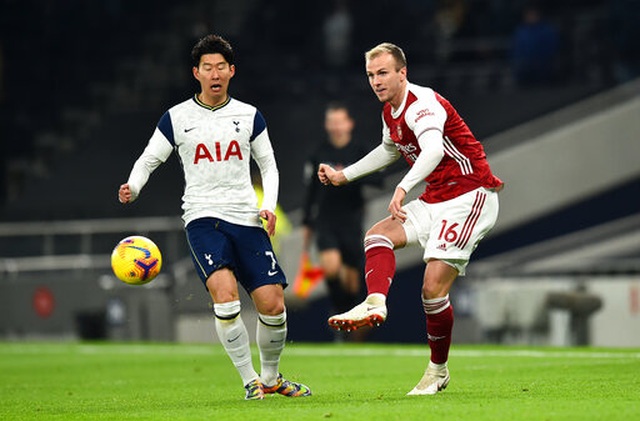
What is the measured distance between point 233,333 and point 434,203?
1.54 m

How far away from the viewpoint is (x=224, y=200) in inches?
409

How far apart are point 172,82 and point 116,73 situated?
1.49m

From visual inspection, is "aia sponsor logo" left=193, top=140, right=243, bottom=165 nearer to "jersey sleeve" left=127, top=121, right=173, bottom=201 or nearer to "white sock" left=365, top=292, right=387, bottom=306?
"jersey sleeve" left=127, top=121, right=173, bottom=201

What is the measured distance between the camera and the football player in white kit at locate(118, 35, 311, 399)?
10344 mm

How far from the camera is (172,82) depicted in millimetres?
28516

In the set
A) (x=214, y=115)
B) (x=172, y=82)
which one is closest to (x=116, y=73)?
(x=172, y=82)

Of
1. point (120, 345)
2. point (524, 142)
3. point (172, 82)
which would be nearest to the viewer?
point (120, 345)

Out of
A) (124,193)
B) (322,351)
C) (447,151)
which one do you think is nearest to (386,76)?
(447,151)

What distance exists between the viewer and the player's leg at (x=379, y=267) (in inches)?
378

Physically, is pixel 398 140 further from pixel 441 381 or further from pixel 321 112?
pixel 321 112

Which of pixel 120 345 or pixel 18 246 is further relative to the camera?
pixel 18 246

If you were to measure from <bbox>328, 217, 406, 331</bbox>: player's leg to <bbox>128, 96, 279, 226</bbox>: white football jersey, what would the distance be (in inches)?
27.9

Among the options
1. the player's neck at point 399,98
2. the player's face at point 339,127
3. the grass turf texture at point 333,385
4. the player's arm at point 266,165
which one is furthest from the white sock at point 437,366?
the player's face at point 339,127

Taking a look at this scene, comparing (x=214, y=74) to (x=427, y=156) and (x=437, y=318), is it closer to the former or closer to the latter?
(x=427, y=156)
